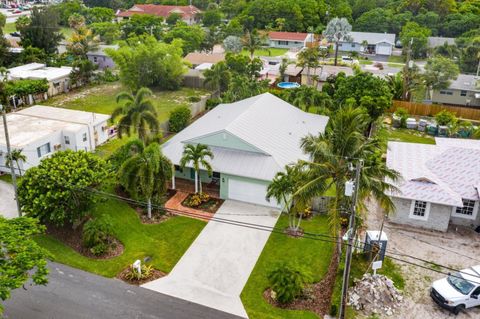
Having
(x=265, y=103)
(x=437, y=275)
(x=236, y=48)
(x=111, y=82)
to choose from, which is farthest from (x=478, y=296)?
(x=236, y=48)

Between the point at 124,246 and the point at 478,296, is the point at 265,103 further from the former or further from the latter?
the point at 478,296

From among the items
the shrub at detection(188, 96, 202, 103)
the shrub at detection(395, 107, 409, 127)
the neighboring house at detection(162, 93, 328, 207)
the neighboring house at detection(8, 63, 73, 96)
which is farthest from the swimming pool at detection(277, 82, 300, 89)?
the neighboring house at detection(8, 63, 73, 96)

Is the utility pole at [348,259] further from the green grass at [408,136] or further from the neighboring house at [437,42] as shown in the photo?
the neighboring house at [437,42]

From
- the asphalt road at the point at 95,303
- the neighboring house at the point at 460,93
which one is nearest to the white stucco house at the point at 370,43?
the neighboring house at the point at 460,93

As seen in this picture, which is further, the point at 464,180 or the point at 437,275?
the point at 464,180

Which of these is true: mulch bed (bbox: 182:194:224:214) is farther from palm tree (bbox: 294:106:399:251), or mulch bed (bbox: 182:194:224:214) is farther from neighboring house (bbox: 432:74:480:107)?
neighboring house (bbox: 432:74:480:107)
